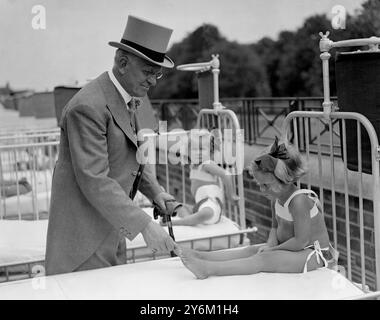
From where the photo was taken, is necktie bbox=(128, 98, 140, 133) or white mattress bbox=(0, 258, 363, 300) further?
necktie bbox=(128, 98, 140, 133)

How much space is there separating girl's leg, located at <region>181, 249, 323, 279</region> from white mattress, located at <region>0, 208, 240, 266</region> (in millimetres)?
1076

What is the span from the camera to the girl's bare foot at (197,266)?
205 cm

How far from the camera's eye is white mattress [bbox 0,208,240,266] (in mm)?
3143

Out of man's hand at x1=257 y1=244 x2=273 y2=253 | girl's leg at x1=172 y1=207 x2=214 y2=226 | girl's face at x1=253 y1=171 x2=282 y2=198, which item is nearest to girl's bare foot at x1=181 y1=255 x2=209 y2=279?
man's hand at x1=257 y1=244 x2=273 y2=253

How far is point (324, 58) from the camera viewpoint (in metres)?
2.25

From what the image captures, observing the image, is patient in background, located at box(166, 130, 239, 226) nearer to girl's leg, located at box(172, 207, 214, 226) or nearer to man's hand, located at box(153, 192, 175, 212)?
girl's leg, located at box(172, 207, 214, 226)

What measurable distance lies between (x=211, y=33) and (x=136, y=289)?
14608 mm

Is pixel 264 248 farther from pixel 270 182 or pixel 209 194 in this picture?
pixel 209 194

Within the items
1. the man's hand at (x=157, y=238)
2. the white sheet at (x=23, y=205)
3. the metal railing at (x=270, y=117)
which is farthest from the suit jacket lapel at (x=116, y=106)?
the white sheet at (x=23, y=205)

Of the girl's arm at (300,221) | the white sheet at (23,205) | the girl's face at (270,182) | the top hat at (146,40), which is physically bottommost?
the white sheet at (23,205)

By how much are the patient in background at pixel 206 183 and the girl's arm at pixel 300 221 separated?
1.33m

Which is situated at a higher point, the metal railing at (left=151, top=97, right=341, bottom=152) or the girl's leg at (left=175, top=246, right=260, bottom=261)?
the metal railing at (left=151, top=97, right=341, bottom=152)

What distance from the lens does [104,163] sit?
74.8 inches

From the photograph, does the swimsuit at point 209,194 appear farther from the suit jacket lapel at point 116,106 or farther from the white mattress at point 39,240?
the suit jacket lapel at point 116,106
